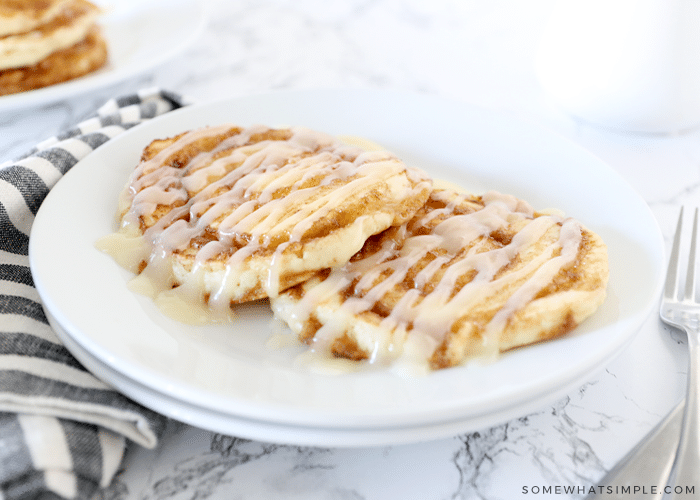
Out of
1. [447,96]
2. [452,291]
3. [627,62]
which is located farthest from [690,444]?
[447,96]

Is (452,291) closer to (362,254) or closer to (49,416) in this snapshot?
(362,254)

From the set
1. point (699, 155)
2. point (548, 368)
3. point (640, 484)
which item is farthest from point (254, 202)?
point (699, 155)

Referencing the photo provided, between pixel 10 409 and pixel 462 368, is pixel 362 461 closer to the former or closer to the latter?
pixel 462 368

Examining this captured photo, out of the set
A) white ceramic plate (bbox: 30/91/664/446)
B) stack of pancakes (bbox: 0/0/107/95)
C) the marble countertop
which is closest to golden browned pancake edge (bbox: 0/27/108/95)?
stack of pancakes (bbox: 0/0/107/95)

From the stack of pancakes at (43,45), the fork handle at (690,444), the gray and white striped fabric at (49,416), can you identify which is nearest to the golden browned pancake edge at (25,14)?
the stack of pancakes at (43,45)

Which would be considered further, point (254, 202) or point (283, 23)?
point (283, 23)

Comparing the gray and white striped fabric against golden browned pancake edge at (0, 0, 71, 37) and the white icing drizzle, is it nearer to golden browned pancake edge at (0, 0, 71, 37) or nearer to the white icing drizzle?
the white icing drizzle

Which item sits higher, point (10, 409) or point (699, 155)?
point (699, 155)
